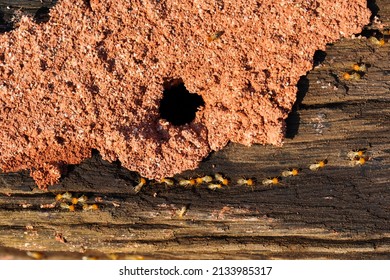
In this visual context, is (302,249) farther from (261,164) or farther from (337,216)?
(261,164)

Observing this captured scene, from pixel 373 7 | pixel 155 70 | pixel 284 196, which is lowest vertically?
pixel 284 196

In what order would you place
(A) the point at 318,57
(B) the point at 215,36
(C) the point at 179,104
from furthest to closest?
(C) the point at 179,104
(A) the point at 318,57
(B) the point at 215,36

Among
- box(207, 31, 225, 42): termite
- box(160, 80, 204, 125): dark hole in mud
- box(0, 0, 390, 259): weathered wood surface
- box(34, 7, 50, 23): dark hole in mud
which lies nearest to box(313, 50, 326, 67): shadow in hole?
box(0, 0, 390, 259): weathered wood surface

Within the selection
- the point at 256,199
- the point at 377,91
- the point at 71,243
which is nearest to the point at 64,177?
the point at 71,243

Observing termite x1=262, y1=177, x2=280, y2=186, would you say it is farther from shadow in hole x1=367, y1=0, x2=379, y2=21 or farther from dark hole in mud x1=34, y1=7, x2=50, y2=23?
dark hole in mud x1=34, y1=7, x2=50, y2=23

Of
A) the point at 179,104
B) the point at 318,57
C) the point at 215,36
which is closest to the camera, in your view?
the point at 215,36

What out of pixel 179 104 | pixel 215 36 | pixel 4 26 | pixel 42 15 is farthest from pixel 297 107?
pixel 4 26

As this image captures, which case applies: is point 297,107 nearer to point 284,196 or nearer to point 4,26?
point 284,196
